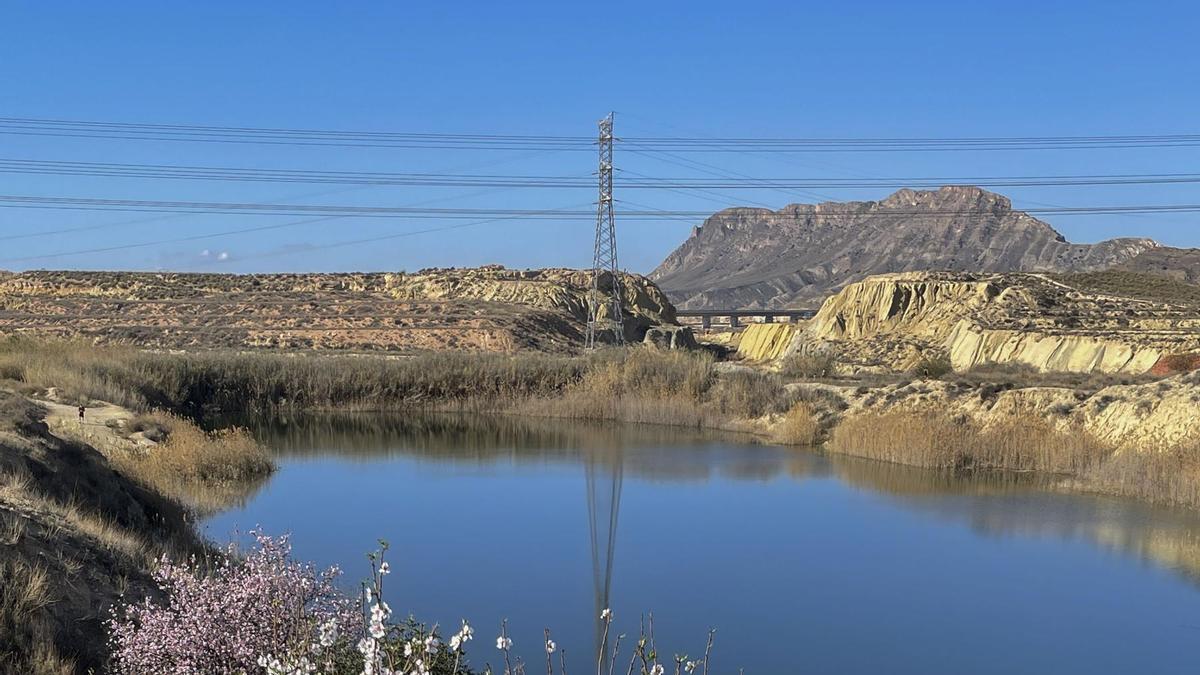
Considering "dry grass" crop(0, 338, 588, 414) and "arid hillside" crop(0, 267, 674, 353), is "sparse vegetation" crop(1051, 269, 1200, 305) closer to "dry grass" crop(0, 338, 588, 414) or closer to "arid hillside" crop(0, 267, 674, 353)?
"arid hillside" crop(0, 267, 674, 353)

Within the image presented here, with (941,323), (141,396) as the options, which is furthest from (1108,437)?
(941,323)

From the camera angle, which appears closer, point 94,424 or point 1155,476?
point 1155,476

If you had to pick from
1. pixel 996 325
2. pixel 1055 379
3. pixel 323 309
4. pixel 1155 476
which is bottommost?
pixel 1155 476

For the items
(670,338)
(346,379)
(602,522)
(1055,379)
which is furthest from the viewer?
(670,338)

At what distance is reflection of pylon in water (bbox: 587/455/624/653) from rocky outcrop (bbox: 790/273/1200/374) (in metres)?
20.6

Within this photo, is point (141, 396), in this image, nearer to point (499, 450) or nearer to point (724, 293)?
point (499, 450)

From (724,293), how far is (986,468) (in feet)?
559

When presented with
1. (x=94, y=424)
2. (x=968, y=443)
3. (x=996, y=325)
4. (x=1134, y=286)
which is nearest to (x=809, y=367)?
(x=996, y=325)

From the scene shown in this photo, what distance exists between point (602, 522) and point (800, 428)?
503 inches

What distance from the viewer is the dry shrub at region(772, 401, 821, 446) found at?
115 feet

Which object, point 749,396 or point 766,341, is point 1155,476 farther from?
→ point 766,341

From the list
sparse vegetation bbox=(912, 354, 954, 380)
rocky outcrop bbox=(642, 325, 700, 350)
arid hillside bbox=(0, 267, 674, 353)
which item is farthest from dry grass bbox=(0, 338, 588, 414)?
rocky outcrop bbox=(642, 325, 700, 350)

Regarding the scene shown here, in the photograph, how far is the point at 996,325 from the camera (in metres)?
53.1

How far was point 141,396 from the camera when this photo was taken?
34.9m
